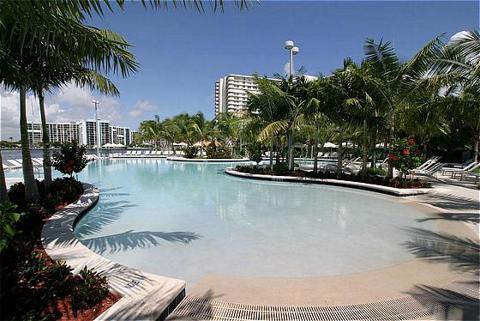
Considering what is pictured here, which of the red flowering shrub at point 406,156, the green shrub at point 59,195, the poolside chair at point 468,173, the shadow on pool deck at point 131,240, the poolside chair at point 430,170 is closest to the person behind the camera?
the shadow on pool deck at point 131,240

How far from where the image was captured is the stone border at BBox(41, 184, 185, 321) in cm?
320

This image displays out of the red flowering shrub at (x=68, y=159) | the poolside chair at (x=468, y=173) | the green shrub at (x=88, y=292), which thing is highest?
the red flowering shrub at (x=68, y=159)

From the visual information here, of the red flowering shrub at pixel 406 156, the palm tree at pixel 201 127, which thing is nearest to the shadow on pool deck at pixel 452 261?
the red flowering shrub at pixel 406 156

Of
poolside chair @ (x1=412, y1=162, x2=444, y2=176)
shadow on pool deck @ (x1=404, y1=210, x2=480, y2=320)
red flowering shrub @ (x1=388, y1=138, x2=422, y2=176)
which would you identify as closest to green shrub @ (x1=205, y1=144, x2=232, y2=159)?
poolside chair @ (x1=412, y1=162, x2=444, y2=176)

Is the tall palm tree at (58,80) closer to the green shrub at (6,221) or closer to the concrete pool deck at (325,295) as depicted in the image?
the green shrub at (6,221)

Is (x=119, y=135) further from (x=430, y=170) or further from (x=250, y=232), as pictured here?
(x=250, y=232)

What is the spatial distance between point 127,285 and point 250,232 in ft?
12.7

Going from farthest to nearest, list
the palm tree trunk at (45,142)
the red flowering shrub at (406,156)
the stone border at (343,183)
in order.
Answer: the red flowering shrub at (406,156)
the stone border at (343,183)
the palm tree trunk at (45,142)

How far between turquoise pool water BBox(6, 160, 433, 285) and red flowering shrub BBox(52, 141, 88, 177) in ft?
5.92

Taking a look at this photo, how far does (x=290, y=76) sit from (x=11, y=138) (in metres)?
154

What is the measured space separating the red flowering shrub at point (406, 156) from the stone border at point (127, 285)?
465 inches

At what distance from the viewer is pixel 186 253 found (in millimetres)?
5848

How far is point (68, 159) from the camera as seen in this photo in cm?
1206

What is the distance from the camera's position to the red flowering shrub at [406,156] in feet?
41.2
